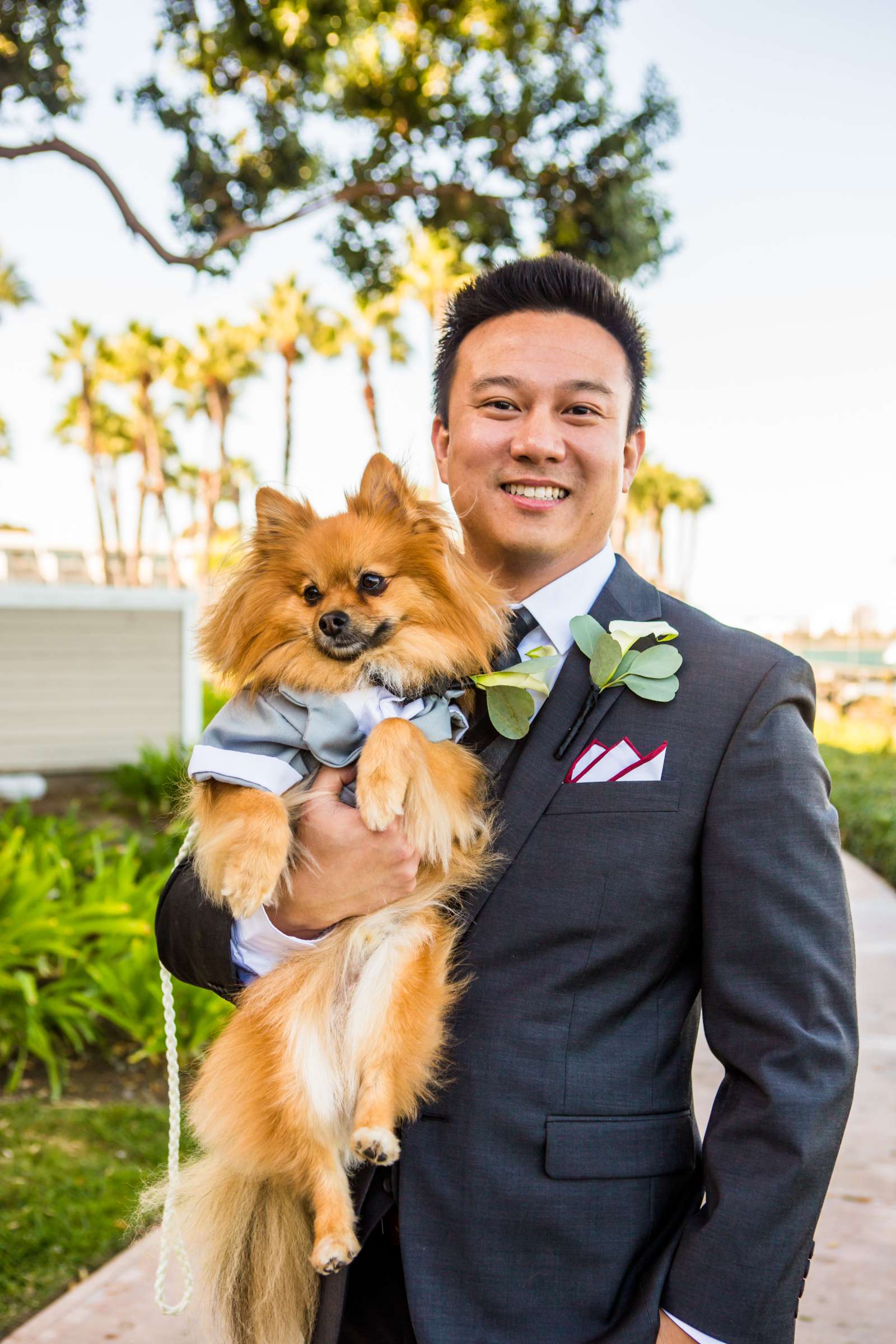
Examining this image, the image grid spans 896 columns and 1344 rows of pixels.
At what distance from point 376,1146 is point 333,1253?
0.20m

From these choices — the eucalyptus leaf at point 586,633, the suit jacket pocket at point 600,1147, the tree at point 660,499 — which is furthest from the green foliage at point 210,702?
the tree at point 660,499

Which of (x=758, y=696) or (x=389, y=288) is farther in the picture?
(x=389, y=288)

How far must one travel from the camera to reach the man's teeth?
7.55 feet

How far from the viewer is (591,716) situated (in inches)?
81.4

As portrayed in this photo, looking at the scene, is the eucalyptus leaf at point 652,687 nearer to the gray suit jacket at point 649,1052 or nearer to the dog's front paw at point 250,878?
the gray suit jacket at point 649,1052

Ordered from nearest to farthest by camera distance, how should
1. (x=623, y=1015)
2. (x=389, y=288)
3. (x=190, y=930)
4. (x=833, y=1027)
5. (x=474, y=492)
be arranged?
1. (x=833, y=1027)
2. (x=623, y=1015)
3. (x=190, y=930)
4. (x=474, y=492)
5. (x=389, y=288)

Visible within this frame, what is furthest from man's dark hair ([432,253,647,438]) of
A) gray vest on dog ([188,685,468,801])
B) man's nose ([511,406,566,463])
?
gray vest on dog ([188,685,468,801])

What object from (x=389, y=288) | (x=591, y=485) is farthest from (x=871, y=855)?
(x=591, y=485)

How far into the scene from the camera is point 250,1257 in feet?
6.80

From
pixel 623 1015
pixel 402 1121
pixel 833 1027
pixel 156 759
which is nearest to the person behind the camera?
pixel 833 1027

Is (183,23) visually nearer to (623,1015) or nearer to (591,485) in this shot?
(591,485)

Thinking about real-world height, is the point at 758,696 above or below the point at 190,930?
above

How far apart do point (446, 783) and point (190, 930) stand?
63 cm

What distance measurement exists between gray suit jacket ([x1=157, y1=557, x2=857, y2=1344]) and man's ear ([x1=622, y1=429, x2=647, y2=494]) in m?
0.66
